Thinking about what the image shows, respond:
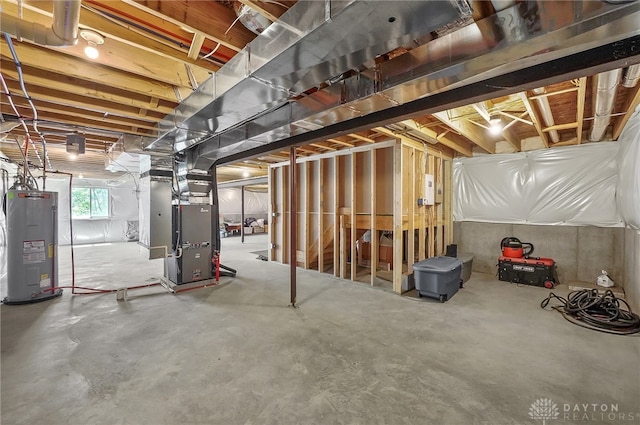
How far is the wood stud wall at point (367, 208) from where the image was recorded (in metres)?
4.14

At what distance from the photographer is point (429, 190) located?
4.56m

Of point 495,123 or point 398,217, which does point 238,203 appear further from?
point 495,123

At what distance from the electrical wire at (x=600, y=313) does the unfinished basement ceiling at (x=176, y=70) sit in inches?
79.6

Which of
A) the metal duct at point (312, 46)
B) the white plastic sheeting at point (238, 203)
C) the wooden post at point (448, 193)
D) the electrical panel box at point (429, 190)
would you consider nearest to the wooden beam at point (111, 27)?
the metal duct at point (312, 46)

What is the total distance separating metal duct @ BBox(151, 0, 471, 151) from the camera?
1128 mm

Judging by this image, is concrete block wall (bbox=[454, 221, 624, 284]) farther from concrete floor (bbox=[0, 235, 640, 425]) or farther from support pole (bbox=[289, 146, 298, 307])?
support pole (bbox=[289, 146, 298, 307])

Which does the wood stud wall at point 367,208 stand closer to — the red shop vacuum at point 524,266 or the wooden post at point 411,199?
the wooden post at point 411,199

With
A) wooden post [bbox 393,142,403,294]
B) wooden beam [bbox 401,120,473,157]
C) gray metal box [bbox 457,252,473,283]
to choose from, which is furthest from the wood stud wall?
gray metal box [bbox 457,252,473,283]

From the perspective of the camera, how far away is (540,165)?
448cm

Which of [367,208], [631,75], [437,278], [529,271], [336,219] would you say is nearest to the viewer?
[631,75]

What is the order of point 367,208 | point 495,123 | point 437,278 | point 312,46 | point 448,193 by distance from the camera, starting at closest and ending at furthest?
point 312,46
point 495,123
point 437,278
point 367,208
point 448,193

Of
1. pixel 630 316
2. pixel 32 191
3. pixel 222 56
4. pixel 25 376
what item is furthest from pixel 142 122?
Result: pixel 630 316

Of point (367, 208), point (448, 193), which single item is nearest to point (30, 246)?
point (367, 208)

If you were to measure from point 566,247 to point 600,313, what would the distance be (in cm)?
174
